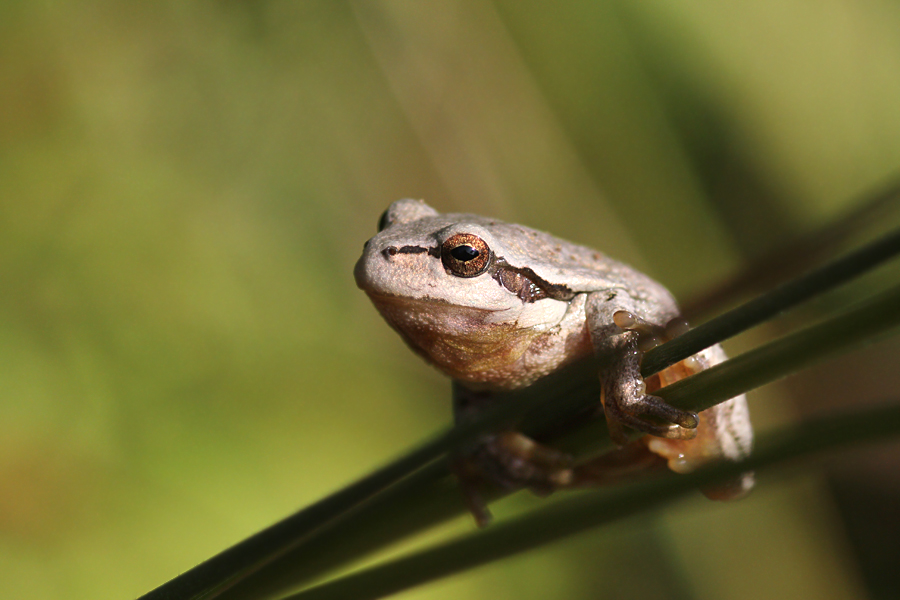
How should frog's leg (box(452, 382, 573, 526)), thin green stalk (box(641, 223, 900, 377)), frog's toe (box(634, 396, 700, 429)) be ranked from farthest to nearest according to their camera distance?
frog's leg (box(452, 382, 573, 526)), frog's toe (box(634, 396, 700, 429)), thin green stalk (box(641, 223, 900, 377))

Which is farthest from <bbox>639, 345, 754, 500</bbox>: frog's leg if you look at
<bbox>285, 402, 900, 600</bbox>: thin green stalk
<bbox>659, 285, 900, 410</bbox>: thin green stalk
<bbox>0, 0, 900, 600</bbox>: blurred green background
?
<bbox>0, 0, 900, 600</bbox>: blurred green background

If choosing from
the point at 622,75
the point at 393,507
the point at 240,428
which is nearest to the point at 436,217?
the point at 393,507

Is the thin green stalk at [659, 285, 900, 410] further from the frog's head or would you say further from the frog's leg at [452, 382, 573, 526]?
the frog's head

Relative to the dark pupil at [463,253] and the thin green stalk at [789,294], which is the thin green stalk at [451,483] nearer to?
the thin green stalk at [789,294]

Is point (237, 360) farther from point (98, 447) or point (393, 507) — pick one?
point (393, 507)

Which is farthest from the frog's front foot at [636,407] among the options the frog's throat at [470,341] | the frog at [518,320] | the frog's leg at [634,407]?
the frog's throat at [470,341]
